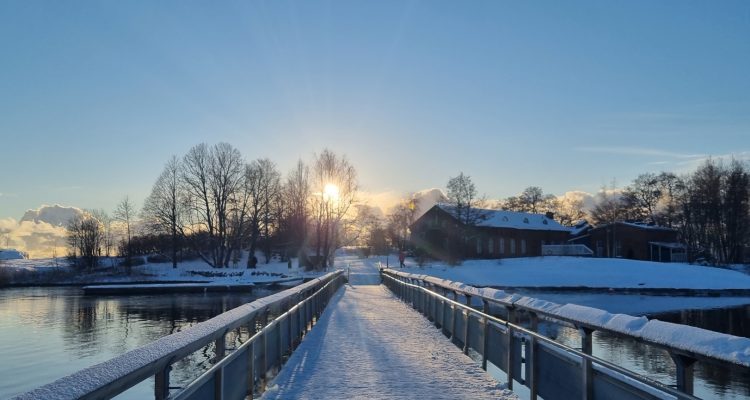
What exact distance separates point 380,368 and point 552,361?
3232 mm

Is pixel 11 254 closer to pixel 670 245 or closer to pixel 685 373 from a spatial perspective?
pixel 670 245

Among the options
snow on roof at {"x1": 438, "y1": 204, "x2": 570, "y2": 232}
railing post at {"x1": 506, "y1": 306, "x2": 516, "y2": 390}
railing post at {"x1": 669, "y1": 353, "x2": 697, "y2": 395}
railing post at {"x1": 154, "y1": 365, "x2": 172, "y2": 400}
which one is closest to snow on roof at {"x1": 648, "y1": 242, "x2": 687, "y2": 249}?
snow on roof at {"x1": 438, "y1": 204, "x2": 570, "y2": 232}

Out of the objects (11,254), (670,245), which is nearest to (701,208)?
(670,245)

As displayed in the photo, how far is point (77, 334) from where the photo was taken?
68.1ft

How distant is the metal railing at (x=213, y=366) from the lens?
2602 mm

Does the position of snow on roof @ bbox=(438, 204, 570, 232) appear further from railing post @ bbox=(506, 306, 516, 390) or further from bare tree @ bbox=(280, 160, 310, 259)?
railing post @ bbox=(506, 306, 516, 390)

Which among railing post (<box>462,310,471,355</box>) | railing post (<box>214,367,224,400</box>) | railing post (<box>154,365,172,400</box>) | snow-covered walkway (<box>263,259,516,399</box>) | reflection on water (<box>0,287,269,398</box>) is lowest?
reflection on water (<box>0,287,269,398</box>)

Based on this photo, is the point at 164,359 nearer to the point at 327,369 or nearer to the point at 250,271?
the point at 327,369

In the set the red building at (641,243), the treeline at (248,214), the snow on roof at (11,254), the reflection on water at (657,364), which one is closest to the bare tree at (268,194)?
the treeline at (248,214)

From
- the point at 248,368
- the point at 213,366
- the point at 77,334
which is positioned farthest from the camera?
the point at 77,334

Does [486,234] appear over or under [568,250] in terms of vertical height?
over

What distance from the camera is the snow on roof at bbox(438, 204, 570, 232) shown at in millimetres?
68750

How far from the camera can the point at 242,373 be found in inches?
228

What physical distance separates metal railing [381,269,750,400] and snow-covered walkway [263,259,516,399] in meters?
0.37
